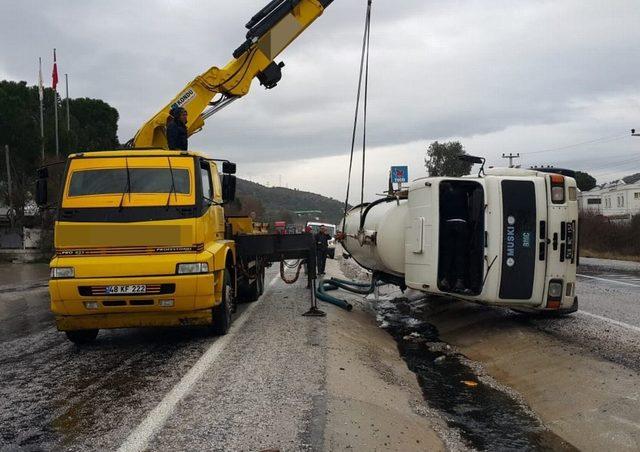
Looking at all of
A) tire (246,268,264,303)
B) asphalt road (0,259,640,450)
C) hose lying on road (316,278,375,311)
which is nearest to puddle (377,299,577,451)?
asphalt road (0,259,640,450)

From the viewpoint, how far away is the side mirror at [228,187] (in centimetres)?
895

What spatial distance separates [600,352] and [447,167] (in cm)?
3388

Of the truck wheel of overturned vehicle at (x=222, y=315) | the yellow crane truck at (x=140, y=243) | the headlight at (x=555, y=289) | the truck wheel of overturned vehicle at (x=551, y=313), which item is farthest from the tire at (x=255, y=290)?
the headlight at (x=555, y=289)

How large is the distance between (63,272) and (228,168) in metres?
2.93

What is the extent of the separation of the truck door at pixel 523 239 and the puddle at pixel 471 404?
142cm

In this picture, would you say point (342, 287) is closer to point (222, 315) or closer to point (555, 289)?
point (222, 315)

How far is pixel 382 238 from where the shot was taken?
426 inches

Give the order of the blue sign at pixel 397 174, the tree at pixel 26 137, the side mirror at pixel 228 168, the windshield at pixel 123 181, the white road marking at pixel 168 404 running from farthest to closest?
the tree at pixel 26 137, the blue sign at pixel 397 174, the side mirror at pixel 228 168, the windshield at pixel 123 181, the white road marking at pixel 168 404

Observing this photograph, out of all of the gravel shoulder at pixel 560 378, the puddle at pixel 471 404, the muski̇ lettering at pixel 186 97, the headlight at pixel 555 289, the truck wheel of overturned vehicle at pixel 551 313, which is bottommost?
the puddle at pixel 471 404

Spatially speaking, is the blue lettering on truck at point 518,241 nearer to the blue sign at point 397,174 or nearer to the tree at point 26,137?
the blue sign at point 397,174

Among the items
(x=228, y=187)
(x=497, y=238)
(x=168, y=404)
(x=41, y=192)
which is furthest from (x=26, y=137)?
(x=168, y=404)

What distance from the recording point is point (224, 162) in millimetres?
8867

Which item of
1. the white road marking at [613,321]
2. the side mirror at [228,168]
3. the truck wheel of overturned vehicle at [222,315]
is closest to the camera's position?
the truck wheel of overturned vehicle at [222,315]

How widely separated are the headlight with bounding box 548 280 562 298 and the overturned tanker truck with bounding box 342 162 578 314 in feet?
0.05
